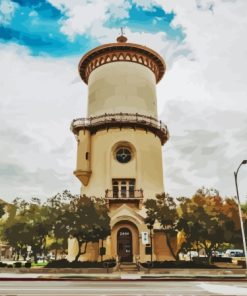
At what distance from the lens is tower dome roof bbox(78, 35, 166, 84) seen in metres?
47.2

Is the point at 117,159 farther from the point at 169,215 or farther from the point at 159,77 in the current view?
the point at 159,77

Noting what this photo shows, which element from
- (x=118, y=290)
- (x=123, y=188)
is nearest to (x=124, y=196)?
(x=123, y=188)

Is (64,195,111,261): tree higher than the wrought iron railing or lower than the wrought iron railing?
lower

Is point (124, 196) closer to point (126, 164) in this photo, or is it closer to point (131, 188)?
point (131, 188)

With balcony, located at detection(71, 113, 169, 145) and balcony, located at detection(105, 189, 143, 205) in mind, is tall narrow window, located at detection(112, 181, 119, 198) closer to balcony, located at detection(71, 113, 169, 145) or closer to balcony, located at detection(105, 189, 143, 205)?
balcony, located at detection(105, 189, 143, 205)

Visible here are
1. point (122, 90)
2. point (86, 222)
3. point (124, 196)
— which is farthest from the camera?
point (122, 90)

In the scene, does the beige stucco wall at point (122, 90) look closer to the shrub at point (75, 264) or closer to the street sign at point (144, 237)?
the street sign at point (144, 237)

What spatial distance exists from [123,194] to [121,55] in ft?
63.2

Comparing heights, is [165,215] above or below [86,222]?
above

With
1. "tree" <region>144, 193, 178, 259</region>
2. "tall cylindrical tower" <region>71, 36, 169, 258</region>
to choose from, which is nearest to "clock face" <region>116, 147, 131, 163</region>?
"tall cylindrical tower" <region>71, 36, 169, 258</region>

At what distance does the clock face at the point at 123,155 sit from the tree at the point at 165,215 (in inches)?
311

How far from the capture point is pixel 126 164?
1684 inches

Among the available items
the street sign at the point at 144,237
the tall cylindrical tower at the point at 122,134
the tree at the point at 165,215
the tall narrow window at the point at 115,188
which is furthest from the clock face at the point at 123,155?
the street sign at the point at 144,237

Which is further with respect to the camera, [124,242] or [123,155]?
[123,155]
